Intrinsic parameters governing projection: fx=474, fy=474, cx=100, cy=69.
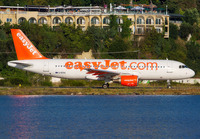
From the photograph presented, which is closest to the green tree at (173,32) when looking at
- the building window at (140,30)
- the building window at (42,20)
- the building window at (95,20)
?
the building window at (140,30)

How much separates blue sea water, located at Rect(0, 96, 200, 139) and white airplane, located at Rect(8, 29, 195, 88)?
6.90 metres

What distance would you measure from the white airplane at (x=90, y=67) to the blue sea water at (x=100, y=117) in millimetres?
6896

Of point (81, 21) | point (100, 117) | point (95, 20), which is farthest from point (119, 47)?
point (100, 117)

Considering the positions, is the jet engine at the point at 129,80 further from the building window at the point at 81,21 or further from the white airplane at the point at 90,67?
the building window at the point at 81,21

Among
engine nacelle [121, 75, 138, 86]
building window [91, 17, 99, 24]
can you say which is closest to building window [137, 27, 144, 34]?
building window [91, 17, 99, 24]

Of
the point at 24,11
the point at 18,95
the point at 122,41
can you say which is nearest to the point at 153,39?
the point at 122,41

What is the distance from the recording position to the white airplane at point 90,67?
5850 cm

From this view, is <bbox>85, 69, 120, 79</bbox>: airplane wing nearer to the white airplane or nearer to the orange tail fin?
the white airplane

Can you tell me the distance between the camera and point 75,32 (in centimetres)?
10981

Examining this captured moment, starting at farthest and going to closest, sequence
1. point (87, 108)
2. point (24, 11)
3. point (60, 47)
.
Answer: point (24, 11) → point (60, 47) → point (87, 108)

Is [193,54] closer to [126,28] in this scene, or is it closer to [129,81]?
[126,28]

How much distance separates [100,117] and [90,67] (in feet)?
63.2

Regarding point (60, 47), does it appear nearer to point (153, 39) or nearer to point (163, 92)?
point (153, 39)

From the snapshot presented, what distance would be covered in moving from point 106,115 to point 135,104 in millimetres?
7353
